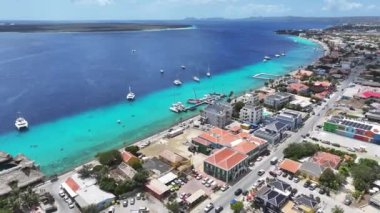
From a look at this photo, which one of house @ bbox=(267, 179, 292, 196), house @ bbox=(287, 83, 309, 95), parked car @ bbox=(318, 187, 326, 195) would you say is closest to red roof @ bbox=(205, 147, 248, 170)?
house @ bbox=(267, 179, 292, 196)

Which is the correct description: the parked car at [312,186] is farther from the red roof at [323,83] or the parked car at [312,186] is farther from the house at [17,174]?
the red roof at [323,83]

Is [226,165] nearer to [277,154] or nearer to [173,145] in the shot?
[277,154]

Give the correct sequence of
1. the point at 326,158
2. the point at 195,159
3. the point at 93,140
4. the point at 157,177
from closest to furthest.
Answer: the point at 157,177 < the point at 326,158 < the point at 195,159 < the point at 93,140

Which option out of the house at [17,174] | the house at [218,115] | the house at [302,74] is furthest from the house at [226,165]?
the house at [302,74]

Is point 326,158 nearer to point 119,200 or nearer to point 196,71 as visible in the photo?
point 119,200

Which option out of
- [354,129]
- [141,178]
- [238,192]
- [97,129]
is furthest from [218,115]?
[97,129]

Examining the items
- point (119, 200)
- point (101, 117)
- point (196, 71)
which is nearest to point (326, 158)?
point (119, 200)
